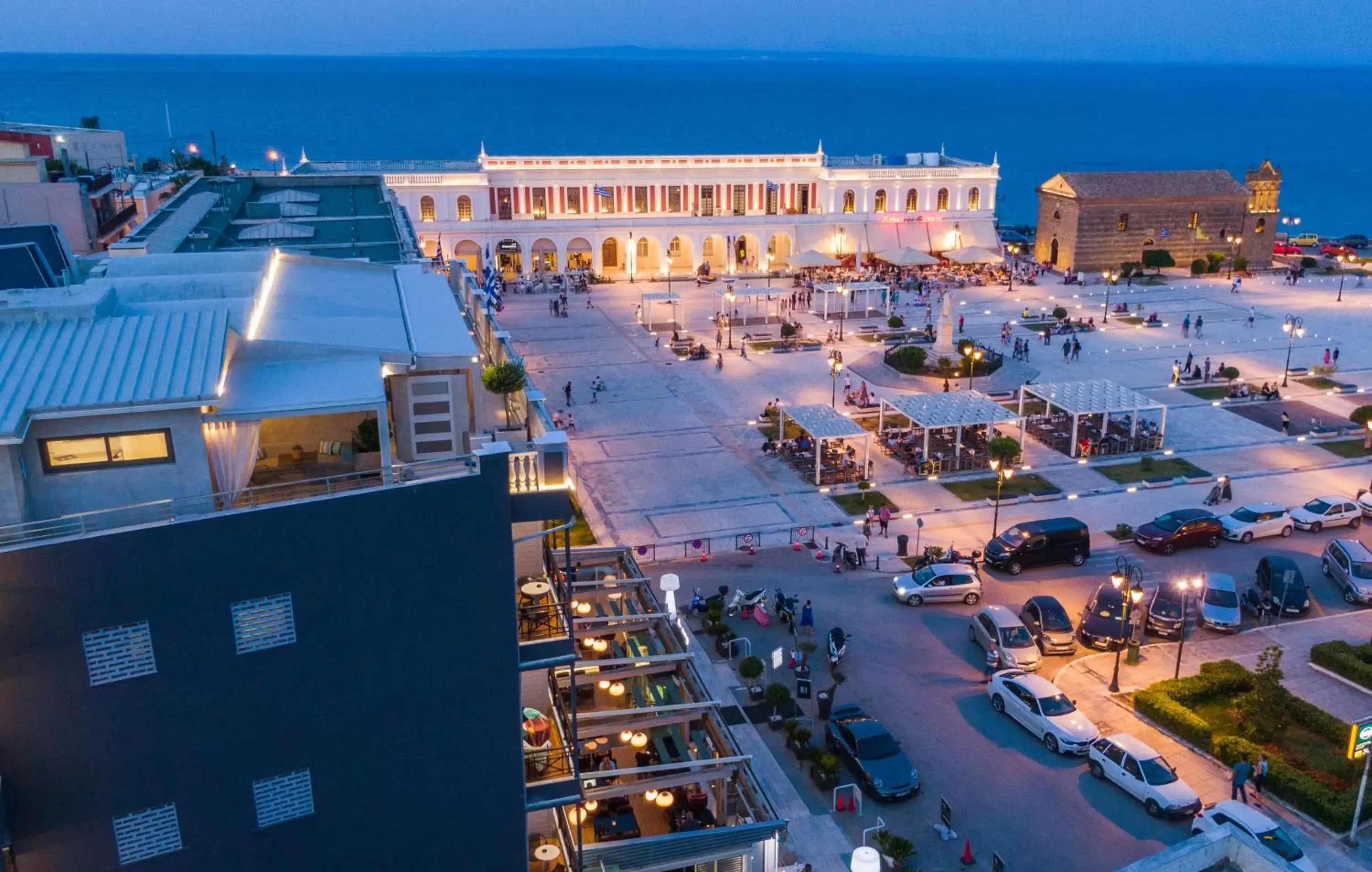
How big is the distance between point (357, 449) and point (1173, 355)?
4452cm

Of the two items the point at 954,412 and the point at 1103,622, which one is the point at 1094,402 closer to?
the point at 954,412

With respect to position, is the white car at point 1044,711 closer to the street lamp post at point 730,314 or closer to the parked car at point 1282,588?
the parked car at point 1282,588

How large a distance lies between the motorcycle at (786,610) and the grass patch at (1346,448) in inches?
918

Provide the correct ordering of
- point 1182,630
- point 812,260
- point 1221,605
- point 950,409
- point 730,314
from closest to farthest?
point 1182,630, point 1221,605, point 950,409, point 730,314, point 812,260

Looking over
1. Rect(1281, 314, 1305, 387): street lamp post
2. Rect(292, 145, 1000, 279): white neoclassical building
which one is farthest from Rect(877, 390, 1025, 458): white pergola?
Rect(292, 145, 1000, 279): white neoclassical building

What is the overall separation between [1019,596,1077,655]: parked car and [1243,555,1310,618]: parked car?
4.82 meters

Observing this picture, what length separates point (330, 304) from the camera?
18.5 m

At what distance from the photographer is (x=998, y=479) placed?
3145 cm

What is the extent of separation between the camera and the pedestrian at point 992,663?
23.7 meters

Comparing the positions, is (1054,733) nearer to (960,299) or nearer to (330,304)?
(330,304)

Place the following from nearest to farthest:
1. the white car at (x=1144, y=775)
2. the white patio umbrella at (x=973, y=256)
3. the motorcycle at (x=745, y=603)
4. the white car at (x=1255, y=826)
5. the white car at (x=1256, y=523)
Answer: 1. the white car at (x=1255, y=826)
2. the white car at (x=1144, y=775)
3. the motorcycle at (x=745, y=603)
4. the white car at (x=1256, y=523)
5. the white patio umbrella at (x=973, y=256)

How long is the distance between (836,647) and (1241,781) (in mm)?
8168

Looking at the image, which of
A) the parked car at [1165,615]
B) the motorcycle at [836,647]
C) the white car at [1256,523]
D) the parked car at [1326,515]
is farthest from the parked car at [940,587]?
the parked car at [1326,515]

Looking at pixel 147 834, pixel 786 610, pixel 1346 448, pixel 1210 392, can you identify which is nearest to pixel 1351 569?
pixel 1346 448
